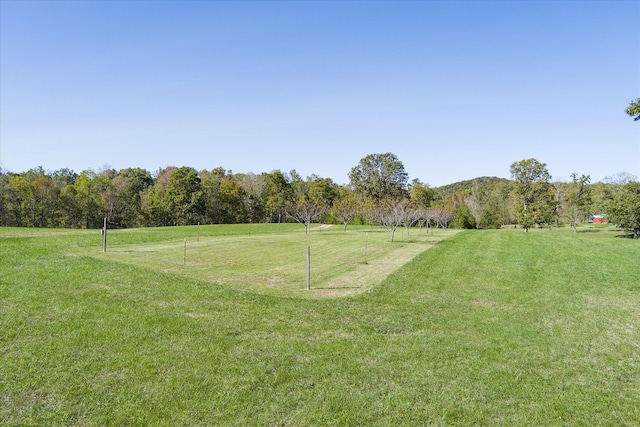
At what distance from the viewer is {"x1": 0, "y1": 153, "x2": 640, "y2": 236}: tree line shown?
57.2 metres

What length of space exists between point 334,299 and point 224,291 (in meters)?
3.47

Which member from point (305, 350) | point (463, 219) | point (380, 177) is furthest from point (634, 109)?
point (380, 177)

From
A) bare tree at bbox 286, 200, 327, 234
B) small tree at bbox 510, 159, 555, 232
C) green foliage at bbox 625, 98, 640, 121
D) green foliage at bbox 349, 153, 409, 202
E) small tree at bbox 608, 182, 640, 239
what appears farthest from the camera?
green foliage at bbox 349, 153, 409, 202

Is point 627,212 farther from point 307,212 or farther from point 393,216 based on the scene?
point 307,212

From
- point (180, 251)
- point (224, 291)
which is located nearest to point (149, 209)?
point (180, 251)

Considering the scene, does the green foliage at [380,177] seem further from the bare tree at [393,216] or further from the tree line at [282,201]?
the bare tree at [393,216]

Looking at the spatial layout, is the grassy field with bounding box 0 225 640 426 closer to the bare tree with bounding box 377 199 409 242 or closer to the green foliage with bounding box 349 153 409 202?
the bare tree with bounding box 377 199 409 242

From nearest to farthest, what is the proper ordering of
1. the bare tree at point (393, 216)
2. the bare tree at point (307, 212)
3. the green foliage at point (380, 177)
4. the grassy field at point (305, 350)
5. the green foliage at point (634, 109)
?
the grassy field at point (305, 350)
the green foliage at point (634, 109)
the bare tree at point (393, 216)
the bare tree at point (307, 212)
the green foliage at point (380, 177)

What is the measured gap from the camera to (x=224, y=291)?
37.5 feet

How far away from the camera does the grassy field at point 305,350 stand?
16.9ft

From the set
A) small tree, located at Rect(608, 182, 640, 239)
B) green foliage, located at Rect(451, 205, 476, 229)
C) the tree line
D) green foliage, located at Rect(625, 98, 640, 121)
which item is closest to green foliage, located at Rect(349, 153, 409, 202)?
the tree line

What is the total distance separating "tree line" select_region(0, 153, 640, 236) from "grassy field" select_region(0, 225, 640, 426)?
3339cm

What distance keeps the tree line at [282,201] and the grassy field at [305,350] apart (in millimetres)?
33391

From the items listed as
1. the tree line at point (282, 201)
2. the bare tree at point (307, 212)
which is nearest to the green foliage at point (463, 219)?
the tree line at point (282, 201)
